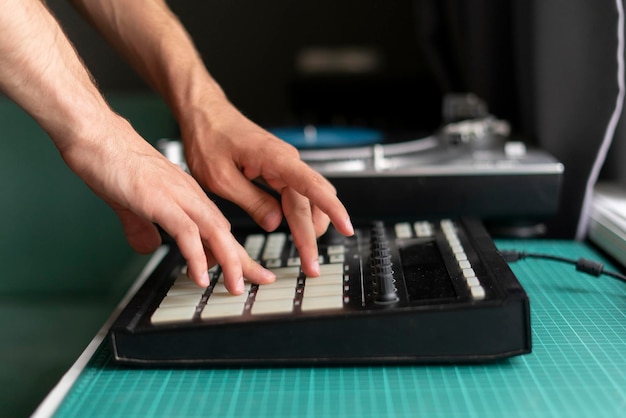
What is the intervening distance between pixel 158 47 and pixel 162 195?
0.40 m

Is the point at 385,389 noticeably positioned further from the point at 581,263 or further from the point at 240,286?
the point at 581,263

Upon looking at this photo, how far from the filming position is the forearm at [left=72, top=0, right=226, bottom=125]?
3.15ft

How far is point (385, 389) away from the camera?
1.88 ft

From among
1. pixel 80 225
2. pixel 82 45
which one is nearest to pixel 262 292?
pixel 80 225

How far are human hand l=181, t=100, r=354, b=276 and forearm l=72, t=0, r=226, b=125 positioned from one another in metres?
0.05

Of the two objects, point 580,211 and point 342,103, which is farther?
point 342,103

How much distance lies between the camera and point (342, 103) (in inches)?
106

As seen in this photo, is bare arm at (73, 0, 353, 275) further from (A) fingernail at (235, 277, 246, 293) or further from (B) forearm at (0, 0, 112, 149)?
(B) forearm at (0, 0, 112, 149)

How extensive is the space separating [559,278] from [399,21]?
2.33m

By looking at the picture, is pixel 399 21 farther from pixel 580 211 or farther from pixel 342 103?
pixel 580 211

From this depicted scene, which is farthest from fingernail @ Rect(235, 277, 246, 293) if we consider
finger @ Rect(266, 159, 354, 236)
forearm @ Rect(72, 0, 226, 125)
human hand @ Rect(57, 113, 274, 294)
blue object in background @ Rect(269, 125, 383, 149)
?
blue object in background @ Rect(269, 125, 383, 149)

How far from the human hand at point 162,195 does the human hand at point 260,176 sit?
0.08 meters

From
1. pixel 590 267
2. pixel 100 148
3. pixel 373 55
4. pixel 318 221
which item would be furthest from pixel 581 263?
pixel 373 55

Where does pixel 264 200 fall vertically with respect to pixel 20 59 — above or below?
below
